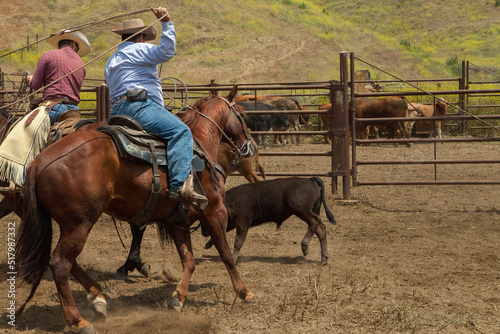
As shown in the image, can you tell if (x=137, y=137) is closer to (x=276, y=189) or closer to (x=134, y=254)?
(x=134, y=254)

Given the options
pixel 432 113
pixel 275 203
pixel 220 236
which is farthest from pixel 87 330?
pixel 432 113

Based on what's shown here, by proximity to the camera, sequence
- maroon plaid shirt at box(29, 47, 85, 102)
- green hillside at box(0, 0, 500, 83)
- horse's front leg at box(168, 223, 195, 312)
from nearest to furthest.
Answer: horse's front leg at box(168, 223, 195, 312) < maroon plaid shirt at box(29, 47, 85, 102) < green hillside at box(0, 0, 500, 83)

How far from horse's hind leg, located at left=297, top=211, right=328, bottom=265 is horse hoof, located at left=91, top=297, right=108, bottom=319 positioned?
2601 millimetres

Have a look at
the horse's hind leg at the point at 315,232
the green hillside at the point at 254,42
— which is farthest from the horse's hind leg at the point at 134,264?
the green hillside at the point at 254,42

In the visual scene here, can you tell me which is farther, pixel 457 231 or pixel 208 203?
pixel 457 231

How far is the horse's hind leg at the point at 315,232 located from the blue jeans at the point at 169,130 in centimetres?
228

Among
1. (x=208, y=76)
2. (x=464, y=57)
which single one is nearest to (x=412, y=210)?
(x=208, y=76)

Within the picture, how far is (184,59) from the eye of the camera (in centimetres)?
3681

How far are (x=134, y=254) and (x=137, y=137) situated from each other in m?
1.79

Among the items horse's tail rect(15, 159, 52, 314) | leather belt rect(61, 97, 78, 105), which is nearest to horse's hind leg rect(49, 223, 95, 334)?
horse's tail rect(15, 159, 52, 314)

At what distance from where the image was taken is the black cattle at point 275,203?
6.22 metres

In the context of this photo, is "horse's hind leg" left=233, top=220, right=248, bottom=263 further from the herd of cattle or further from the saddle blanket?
the herd of cattle

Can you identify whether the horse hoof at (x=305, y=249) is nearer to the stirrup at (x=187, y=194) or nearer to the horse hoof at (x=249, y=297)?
the horse hoof at (x=249, y=297)

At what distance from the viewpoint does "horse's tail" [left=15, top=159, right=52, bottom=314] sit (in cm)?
367
